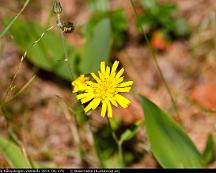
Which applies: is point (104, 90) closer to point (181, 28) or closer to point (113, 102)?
point (113, 102)

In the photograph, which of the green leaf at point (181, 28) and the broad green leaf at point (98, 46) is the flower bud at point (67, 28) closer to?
the broad green leaf at point (98, 46)

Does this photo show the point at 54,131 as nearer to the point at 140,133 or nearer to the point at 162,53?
the point at 140,133

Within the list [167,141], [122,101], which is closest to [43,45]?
[167,141]

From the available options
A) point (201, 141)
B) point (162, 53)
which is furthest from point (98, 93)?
point (162, 53)

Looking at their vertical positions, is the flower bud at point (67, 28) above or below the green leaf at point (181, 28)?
below

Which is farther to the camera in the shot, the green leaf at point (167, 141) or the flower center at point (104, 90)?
the green leaf at point (167, 141)

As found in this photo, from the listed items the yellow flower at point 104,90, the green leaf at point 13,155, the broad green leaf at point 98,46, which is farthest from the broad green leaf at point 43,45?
the yellow flower at point 104,90
